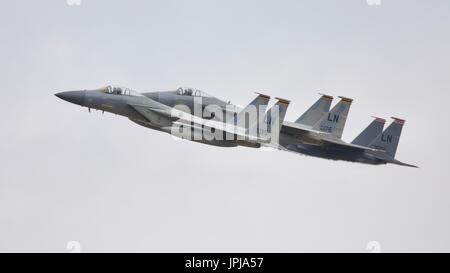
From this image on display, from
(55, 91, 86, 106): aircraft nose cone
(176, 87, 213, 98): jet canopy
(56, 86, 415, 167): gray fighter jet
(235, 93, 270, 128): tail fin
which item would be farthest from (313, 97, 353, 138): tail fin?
(55, 91, 86, 106): aircraft nose cone

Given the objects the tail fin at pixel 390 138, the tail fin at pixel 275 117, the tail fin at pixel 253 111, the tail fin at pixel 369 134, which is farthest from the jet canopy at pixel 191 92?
the tail fin at pixel 390 138

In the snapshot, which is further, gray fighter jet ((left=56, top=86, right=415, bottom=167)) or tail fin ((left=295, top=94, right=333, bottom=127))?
tail fin ((left=295, top=94, right=333, bottom=127))

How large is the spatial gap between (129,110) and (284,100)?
8.71m

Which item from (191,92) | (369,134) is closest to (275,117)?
(191,92)

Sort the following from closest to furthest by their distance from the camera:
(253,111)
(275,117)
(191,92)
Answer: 1. (275,117)
2. (253,111)
3. (191,92)

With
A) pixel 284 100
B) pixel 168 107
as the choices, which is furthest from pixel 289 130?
pixel 168 107

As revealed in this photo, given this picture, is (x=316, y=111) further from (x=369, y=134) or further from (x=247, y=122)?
(x=247, y=122)

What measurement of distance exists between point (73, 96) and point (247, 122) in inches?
387

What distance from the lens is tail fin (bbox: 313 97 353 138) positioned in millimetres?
73688

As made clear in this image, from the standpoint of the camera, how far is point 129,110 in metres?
69.5

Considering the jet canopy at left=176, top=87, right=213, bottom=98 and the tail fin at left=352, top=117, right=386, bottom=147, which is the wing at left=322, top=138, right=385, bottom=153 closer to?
the tail fin at left=352, top=117, right=386, bottom=147

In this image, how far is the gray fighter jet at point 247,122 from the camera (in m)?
68.5

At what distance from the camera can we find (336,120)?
74.0 meters

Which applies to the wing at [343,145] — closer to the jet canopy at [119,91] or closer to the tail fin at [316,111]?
the tail fin at [316,111]
